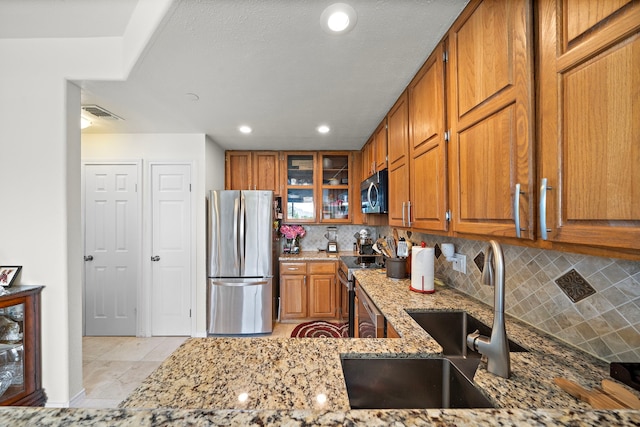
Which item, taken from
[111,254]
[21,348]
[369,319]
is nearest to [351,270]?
[369,319]

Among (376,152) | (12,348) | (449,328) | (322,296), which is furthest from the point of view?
A: (322,296)

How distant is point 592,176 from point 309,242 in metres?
3.45

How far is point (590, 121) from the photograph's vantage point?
2.14 ft

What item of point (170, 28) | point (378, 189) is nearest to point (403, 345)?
point (378, 189)

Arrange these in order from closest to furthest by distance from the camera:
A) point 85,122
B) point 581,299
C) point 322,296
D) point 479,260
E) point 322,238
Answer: point 581,299 < point 479,260 < point 85,122 < point 322,296 < point 322,238

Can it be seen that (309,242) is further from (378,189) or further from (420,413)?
(420,413)

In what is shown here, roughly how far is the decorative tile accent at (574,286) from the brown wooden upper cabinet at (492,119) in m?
0.37

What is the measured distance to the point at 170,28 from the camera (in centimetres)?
133

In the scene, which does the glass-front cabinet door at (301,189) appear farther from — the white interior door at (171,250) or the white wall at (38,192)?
the white wall at (38,192)

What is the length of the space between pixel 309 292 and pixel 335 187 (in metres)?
1.53

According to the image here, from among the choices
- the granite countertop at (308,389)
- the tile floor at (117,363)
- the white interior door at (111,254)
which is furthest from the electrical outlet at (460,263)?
the white interior door at (111,254)

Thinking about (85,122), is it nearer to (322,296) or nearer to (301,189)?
(301,189)

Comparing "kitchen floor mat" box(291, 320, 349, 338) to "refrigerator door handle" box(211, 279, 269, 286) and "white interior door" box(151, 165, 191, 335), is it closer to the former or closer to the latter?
"refrigerator door handle" box(211, 279, 269, 286)

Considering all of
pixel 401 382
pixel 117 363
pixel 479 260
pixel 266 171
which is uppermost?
pixel 266 171
